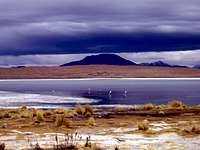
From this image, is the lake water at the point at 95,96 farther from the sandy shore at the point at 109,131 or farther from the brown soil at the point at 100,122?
the sandy shore at the point at 109,131

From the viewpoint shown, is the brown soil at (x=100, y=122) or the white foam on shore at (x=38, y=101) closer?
the brown soil at (x=100, y=122)

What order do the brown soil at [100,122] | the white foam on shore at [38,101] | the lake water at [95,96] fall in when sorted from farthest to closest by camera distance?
the lake water at [95,96]
the white foam on shore at [38,101]
the brown soil at [100,122]

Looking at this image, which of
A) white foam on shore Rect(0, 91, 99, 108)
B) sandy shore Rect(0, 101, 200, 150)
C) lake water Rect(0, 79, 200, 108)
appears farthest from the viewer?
lake water Rect(0, 79, 200, 108)

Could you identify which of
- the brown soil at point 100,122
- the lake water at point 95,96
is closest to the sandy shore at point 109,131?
the brown soil at point 100,122

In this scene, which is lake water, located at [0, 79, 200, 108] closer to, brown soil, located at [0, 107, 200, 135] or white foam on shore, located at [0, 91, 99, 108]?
white foam on shore, located at [0, 91, 99, 108]

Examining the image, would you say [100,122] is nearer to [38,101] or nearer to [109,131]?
[109,131]

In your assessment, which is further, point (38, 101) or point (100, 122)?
point (38, 101)

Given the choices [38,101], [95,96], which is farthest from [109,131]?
[95,96]

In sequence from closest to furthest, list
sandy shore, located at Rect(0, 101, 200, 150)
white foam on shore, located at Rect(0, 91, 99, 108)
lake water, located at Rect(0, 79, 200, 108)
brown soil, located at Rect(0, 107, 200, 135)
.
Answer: sandy shore, located at Rect(0, 101, 200, 150)
brown soil, located at Rect(0, 107, 200, 135)
white foam on shore, located at Rect(0, 91, 99, 108)
lake water, located at Rect(0, 79, 200, 108)

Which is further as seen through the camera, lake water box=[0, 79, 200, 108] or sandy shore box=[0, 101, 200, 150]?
lake water box=[0, 79, 200, 108]

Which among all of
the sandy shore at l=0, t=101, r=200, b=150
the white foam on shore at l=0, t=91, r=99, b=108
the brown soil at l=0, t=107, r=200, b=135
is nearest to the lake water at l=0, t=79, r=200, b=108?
the white foam on shore at l=0, t=91, r=99, b=108

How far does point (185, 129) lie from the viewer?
19.5 meters

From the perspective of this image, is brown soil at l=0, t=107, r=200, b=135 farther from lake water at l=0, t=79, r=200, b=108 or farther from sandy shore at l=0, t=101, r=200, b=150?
lake water at l=0, t=79, r=200, b=108

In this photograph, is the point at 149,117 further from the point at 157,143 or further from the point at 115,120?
the point at 157,143
